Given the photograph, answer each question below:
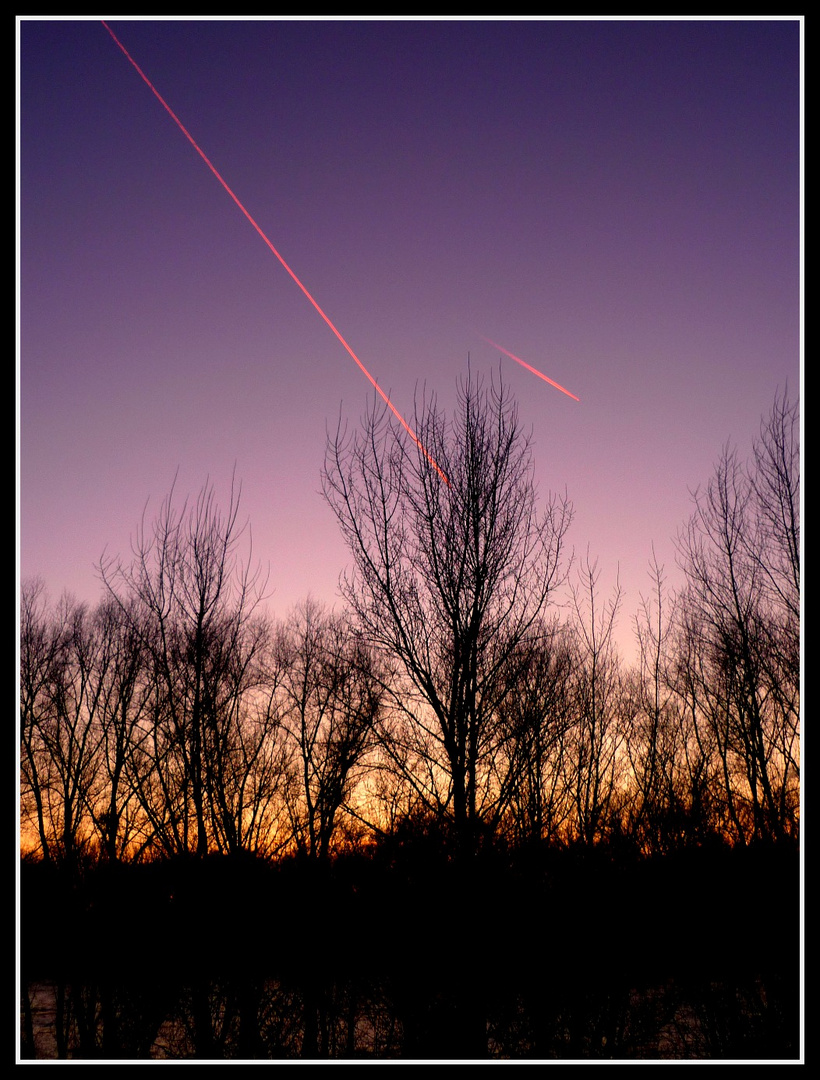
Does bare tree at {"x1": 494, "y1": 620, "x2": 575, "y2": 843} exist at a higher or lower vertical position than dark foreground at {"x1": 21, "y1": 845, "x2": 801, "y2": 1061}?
higher

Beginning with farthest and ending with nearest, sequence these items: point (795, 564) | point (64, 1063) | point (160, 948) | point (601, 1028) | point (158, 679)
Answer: point (160, 948), point (601, 1028), point (158, 679), point (795, 564), point (64, 1063)

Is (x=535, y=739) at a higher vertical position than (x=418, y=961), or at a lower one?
higher

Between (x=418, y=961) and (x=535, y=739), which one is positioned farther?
(x=418, y=961)

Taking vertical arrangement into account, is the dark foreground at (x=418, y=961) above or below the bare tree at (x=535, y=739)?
below

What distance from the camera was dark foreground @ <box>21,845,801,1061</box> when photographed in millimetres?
10945

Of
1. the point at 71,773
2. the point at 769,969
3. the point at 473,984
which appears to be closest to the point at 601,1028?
the point at 769,969

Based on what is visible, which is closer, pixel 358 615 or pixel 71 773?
pixel 358 615

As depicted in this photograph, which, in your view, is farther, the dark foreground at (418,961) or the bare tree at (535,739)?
the dark foreground at (418,961)

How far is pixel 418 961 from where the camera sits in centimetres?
1400

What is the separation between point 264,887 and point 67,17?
13.5 metres

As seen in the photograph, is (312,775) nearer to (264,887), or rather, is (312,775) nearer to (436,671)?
(264,887)

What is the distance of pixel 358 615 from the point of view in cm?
742

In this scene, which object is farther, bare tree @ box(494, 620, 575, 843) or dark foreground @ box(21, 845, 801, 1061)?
dark foreground @ box(21, 845, 801, 1061)

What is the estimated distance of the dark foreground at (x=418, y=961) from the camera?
10.9 m
